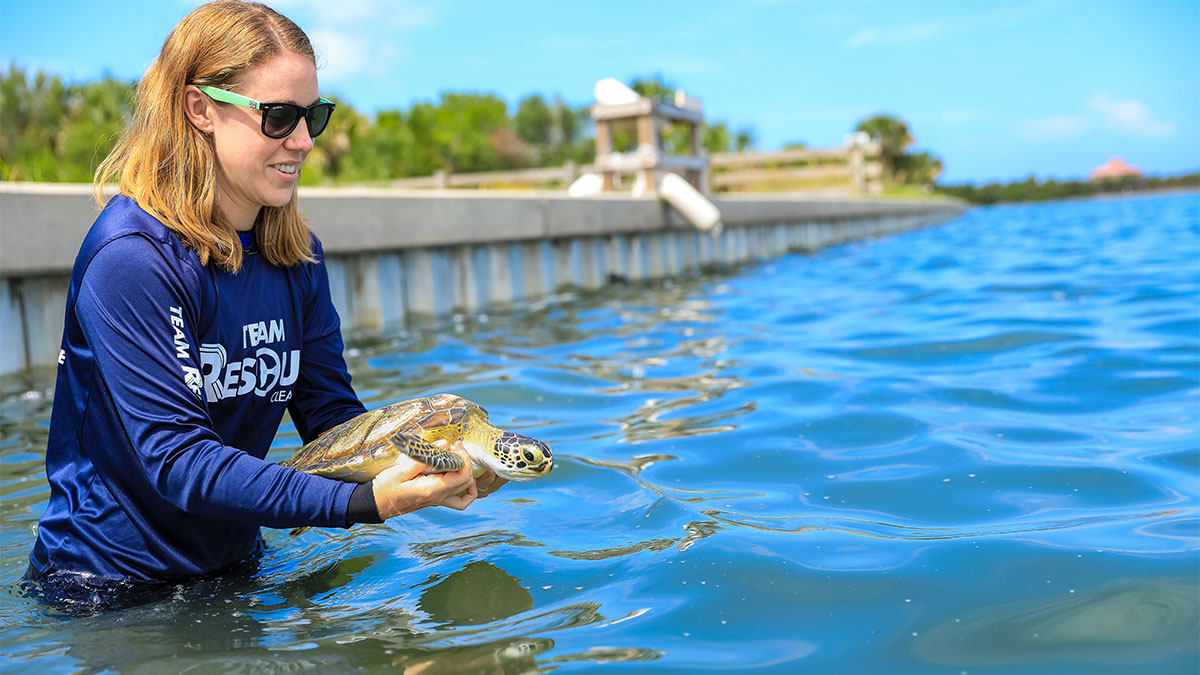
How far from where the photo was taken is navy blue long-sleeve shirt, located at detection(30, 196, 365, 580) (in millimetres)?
2389

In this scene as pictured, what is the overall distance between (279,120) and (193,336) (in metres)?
0.65

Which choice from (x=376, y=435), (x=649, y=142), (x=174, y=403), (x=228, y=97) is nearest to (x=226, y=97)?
(x=228, y=97)

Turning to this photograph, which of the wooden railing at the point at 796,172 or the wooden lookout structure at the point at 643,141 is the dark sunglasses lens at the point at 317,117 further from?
the wooden railing at the point at 796,172

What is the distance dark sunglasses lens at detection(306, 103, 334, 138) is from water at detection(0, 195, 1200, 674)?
1.39 m

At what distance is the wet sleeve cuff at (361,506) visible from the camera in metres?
2.42

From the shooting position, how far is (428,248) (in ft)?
29.6

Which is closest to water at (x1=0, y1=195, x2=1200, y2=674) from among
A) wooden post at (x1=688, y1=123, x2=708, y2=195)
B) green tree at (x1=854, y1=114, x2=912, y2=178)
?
wooden post at (x1=688, y1=123, x2=708, y2=195)

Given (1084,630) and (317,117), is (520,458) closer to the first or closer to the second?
(317,117)

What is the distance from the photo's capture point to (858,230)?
24906 millimetres

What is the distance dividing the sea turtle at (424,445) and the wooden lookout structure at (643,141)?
11689mm

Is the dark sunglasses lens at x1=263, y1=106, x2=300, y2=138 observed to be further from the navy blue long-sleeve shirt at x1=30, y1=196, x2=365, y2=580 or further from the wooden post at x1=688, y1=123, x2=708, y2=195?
the wooden post at x1=688, y1=123, x2=708, y2=195

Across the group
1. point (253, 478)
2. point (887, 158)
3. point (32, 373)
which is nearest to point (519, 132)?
point (887, 158)

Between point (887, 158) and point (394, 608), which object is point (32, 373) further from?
point (887, 158)

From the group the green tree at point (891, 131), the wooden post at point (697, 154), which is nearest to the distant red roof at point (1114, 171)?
the green tree at point (891, 131)
